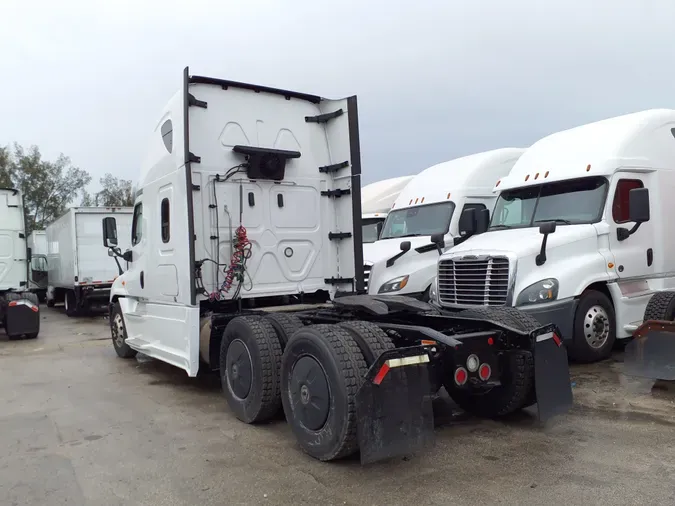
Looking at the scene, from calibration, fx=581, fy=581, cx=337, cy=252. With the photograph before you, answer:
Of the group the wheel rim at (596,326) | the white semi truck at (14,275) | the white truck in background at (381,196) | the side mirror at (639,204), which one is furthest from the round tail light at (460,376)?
the white semi truck at (14,275)

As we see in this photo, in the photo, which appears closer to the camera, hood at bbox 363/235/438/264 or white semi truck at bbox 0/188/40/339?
hood at bbox 363/235/438/264

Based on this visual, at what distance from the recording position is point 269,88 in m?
7.11

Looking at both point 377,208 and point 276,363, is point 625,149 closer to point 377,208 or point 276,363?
point 276,363

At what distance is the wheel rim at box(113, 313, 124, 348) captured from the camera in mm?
9008

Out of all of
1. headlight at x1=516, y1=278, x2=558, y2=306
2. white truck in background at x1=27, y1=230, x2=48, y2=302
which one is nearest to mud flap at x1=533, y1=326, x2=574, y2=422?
headlight at x1=516, y1=278, x2=558, y2=306

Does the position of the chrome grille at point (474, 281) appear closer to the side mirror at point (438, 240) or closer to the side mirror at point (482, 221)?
the side mirror at point (438, 240)

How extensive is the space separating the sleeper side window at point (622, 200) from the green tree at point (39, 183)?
35715 millimetres

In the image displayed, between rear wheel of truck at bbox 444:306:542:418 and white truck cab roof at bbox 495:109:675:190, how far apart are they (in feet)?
11.4

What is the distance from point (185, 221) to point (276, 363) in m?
1.95

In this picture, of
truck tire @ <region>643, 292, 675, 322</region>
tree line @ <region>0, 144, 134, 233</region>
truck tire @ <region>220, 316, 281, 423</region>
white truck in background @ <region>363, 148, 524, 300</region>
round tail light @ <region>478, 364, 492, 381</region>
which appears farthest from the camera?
tree line @ <region>0, 144, 134, 233</region>

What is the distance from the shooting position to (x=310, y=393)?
437cm

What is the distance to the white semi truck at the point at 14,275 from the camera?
11.8 metres

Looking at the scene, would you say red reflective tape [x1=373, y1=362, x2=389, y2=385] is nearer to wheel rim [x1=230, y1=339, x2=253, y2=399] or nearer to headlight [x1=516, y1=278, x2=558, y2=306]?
wheel rim [x1=230, y1=339, x2=253, y2=399]

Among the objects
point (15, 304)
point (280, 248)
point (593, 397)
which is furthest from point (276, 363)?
point (15, 304)
